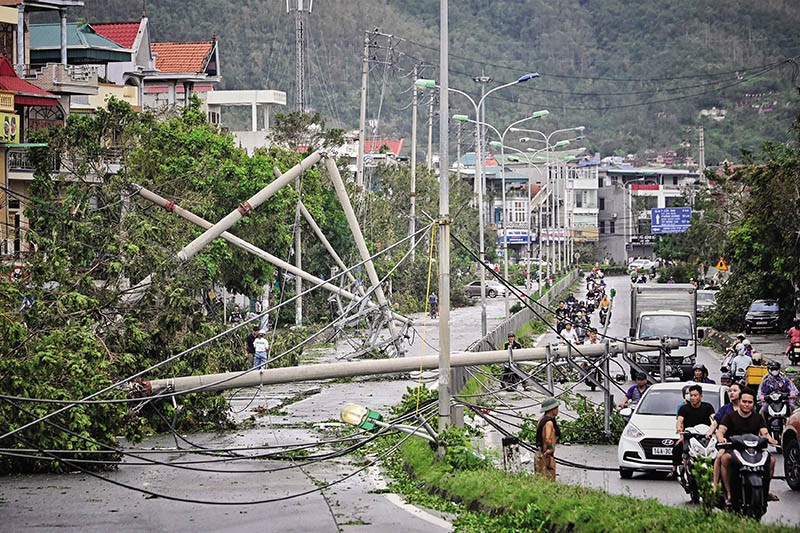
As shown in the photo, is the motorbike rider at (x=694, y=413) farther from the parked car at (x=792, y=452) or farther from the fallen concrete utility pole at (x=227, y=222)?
the fallen concrete utility pole at (x=227, y=222)

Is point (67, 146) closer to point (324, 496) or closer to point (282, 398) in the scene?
point (282, 398)

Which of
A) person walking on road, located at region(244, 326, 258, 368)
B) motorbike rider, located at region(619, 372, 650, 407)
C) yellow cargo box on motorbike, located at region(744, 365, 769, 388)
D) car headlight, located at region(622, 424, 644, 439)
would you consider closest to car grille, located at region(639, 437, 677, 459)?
car headlight, located at region(622, 424, 644, 439)

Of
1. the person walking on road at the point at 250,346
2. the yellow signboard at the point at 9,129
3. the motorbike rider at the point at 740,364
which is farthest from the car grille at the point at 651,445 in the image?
the yellow signboard at the point at 9,129

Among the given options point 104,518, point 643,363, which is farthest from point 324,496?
point 643,363

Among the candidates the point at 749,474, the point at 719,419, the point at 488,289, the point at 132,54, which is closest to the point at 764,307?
the point at 132,54

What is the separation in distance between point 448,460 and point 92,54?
4910cm

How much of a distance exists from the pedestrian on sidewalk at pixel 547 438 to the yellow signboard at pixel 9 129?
32.1 meters

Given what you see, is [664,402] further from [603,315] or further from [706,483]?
[603,315]

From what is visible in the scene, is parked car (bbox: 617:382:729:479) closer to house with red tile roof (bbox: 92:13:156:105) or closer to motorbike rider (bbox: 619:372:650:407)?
motorbike rider (bbox: 619:372:650:407)

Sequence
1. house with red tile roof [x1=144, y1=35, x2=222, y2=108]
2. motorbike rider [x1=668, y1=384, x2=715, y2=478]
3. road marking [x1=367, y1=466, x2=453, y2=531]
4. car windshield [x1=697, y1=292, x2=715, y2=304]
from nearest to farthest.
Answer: road marking [x1=367, y1=466, x2=453, y2=531] < motorbike rider [x1=668, y1=384, x2=715, y2=478] < car windshield [x1=697, y1=292, x2=715, y2=304] < house with red tile roof [x1=144, y1=35, x2=222, y2=108]

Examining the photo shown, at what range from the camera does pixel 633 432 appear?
63.9 ft

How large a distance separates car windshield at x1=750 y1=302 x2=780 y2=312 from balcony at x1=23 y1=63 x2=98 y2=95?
31.4 meters

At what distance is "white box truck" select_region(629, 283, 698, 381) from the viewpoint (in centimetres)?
3562

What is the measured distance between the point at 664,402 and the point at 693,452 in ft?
17.8
